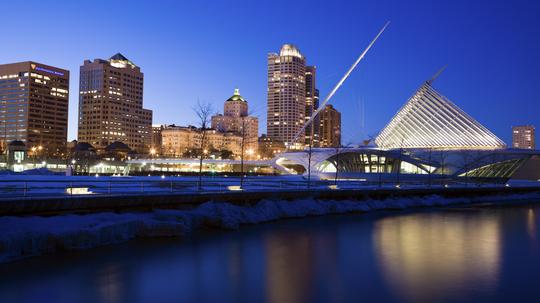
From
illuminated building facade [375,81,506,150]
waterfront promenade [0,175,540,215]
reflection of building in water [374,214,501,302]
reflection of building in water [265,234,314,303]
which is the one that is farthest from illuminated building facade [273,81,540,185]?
reflection of building in water [265,234,314,303]

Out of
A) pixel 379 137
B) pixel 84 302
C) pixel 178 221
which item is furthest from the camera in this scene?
pixel 379 137

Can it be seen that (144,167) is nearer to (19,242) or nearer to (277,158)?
(277,158)

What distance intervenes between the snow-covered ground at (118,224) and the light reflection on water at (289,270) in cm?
74

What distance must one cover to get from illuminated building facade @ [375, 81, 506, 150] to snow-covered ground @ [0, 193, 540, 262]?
220 ft

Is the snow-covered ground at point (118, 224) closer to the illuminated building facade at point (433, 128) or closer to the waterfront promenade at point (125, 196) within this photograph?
the waterfront promenade at point (125, 196)

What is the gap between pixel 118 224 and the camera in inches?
750

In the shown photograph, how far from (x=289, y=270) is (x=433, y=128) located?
87120mm

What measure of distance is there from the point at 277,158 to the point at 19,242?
97009mm

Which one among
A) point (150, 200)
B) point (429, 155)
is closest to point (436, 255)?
point (150, 200)

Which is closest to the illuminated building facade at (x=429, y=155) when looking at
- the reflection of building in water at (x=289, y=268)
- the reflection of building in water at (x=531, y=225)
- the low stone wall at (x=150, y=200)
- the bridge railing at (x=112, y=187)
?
the bridge railing at (x=112, y=187)

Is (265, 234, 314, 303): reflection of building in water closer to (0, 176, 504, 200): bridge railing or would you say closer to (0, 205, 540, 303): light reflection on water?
(0, 205, 540, 303): light reflection on water

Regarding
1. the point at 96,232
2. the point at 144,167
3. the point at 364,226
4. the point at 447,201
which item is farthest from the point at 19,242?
the point at 144,167

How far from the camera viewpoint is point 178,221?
2197 cm

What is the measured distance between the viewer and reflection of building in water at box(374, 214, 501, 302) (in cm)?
1354
